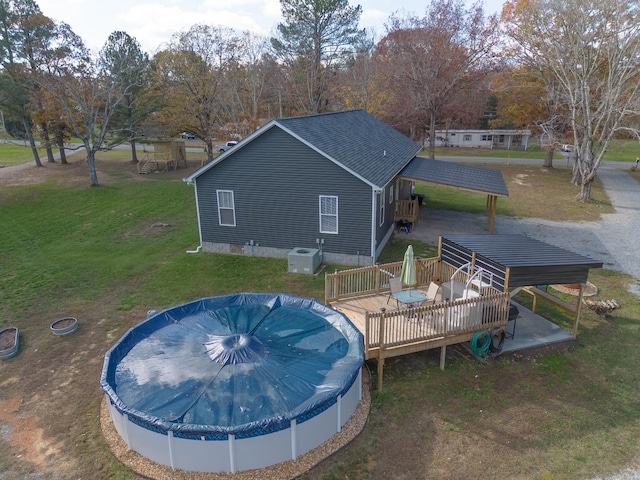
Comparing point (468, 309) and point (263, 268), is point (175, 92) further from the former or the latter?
point (468, 309)

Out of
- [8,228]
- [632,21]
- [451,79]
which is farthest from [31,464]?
[451,79]

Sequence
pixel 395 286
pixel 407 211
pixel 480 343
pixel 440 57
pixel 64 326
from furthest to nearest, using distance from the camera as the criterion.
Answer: pixel 440 57, pixel 407 211, pixel 64 326, pixel 395 286, pixel 480 343

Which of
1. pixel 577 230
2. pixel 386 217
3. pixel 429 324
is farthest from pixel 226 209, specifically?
pixel 577 230

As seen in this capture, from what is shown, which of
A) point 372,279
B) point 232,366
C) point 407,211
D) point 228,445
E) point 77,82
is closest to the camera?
Answer: point 228,445

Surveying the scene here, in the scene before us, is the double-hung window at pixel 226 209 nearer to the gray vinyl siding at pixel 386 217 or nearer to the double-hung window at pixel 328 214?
the double-hung window at pixel 328 214

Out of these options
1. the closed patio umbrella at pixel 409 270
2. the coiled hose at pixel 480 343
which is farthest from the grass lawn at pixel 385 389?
the closed patio umbrella at pixel 409 270

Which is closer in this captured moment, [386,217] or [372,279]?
[372,279]

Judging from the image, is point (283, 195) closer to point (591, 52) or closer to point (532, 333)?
point (532, 333)

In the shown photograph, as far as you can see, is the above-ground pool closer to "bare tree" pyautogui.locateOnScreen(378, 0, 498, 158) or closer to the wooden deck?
the wooden deck
